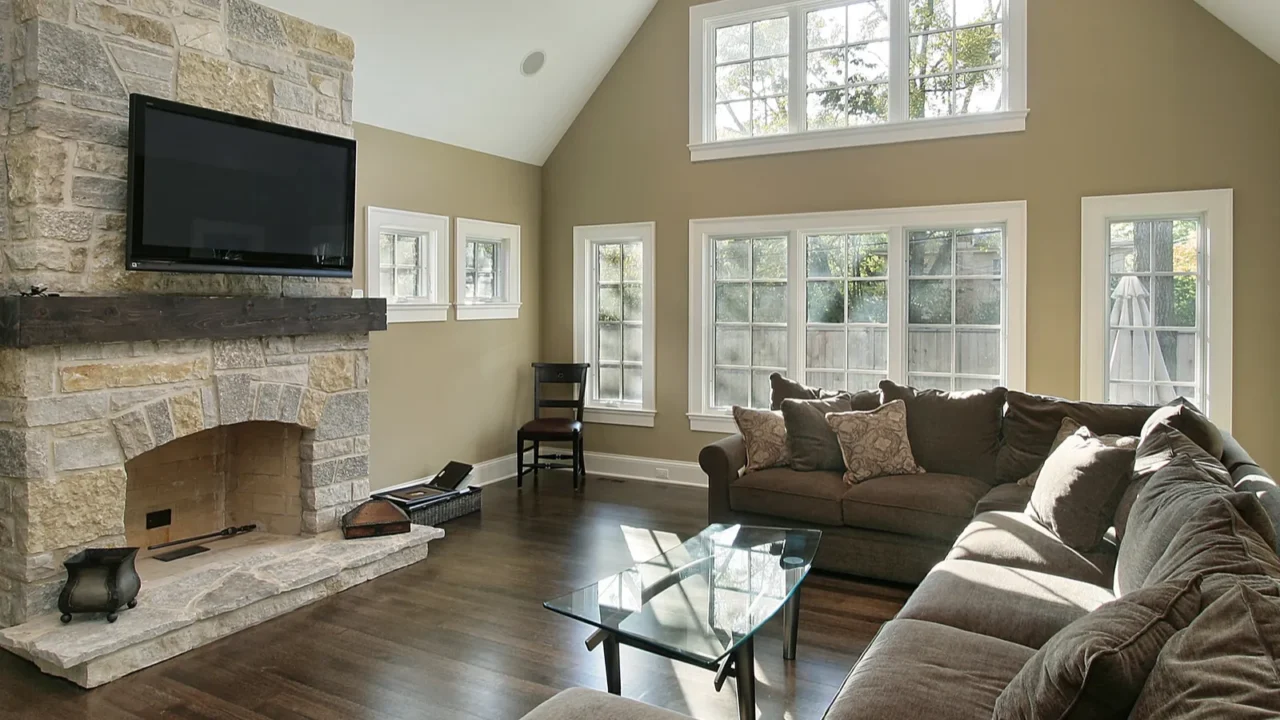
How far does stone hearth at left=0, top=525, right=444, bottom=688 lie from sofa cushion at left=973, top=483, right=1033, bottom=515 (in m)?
3.00

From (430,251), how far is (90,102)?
273cm

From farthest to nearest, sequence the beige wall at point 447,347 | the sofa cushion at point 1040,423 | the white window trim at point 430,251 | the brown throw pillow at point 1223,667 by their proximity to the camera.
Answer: the beige wall at point 447,347
the white window trim at point 430,251
the sofa cushion at point 1040,423
the brown throw pillow at point 1223,667

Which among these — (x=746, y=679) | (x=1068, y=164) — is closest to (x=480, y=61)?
(x=1068, y=164)

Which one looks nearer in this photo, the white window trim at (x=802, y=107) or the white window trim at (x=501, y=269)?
the white window trim at (x=802, y=107)

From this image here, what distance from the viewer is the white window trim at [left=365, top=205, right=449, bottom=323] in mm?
5457

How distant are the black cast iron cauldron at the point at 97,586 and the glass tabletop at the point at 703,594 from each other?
1.96 metres

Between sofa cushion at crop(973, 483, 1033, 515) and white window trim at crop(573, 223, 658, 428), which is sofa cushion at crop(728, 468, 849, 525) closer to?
sofa cushion at crop(973, 483, 1033, 515)

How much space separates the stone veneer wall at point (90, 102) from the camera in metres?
3.35

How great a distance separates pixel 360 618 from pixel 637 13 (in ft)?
16.8

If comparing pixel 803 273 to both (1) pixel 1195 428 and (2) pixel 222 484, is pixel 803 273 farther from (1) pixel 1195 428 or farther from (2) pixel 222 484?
(2) pixel 222 484

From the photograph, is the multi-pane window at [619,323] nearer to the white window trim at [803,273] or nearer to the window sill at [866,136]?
the white window trim at [803,273]

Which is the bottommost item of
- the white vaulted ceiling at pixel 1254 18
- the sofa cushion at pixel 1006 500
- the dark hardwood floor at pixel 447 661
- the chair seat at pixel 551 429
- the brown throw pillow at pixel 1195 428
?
the dark hardwood floor at pixel 447 661

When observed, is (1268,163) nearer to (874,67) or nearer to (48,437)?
(874,67)

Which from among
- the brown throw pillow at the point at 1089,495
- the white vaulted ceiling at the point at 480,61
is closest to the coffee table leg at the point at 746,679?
the brown throw pillow at the point at 1089,495
